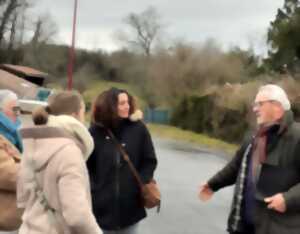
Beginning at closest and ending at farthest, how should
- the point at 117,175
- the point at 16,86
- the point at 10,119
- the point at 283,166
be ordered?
the point at 283,166 → the point at 117,175 → the point at 10,119 → the point at 16,86

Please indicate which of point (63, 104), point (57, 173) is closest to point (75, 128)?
point (63, 104)

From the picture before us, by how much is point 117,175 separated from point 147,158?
0.94 ft

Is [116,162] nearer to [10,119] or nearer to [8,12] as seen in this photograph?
[10,119]

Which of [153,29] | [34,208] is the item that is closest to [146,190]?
[34,208]

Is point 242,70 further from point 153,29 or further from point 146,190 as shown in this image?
point 146,190

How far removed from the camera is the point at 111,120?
236 inches

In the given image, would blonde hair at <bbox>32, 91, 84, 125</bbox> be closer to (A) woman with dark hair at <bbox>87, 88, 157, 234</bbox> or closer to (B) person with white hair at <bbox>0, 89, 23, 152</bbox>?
(A) woman with dark hair at <bbox>87, 88, 157, 234</bbox>

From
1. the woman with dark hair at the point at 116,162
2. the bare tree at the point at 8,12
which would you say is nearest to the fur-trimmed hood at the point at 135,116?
the woman with dark hair at the point at 116,162

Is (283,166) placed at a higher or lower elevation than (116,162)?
higher

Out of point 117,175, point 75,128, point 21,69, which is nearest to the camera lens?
point 75,128

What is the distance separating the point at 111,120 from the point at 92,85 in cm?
8261

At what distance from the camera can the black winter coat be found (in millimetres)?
6000

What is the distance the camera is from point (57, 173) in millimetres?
4430

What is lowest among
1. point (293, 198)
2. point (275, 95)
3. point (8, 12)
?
point (293, 198)
